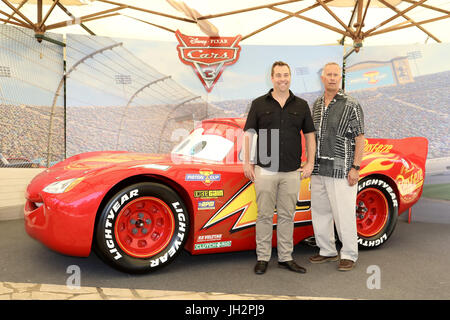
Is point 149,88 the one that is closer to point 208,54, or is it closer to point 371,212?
point 208,54

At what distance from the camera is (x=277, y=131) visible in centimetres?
300

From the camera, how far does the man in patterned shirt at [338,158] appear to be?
125 inches

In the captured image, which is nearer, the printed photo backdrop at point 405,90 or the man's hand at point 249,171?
the man's hand at point 249,171

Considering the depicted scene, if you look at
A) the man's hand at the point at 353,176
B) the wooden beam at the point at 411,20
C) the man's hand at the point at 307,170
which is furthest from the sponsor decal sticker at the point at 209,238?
the wooden beam at the point at 411,20

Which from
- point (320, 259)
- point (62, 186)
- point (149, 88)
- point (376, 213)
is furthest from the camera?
point (149, 88)

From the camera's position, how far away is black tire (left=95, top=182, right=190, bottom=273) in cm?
274

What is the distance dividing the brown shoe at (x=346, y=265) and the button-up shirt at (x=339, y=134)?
0.77 meters

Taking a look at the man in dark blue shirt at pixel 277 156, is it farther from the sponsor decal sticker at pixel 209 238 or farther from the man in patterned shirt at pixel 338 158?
the sponsor decal sticker at pixel 209 238

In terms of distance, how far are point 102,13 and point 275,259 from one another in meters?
5.00

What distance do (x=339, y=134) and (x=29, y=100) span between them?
4.70m

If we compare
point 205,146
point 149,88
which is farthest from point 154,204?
point 149,88

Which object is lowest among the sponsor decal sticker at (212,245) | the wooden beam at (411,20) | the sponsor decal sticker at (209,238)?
the sponsor decal sticker at (212,245)

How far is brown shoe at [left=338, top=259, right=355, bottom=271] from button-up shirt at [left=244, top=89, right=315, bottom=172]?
971 millimetres

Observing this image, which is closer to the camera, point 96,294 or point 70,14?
point 96,294
